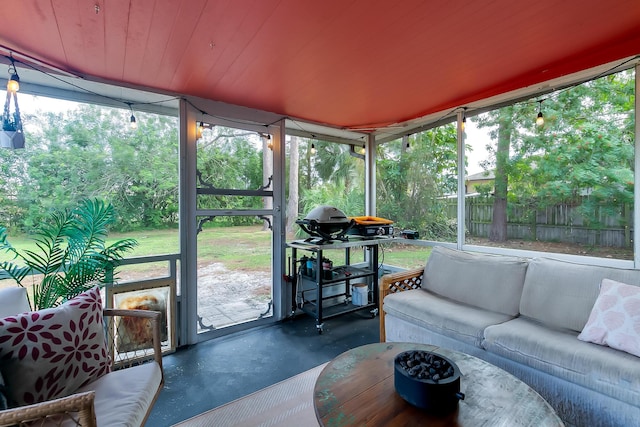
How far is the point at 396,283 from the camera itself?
2.91 m

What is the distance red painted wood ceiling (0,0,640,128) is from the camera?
4.89 feet

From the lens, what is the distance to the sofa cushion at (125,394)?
1275 mm

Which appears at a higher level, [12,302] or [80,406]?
[12,302]

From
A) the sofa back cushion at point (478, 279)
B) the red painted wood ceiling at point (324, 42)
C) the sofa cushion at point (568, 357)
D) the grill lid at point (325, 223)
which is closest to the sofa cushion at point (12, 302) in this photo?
the red painted wood ceiling at point (324, 42)

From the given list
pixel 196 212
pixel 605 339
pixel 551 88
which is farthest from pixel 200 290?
pixel 551 88

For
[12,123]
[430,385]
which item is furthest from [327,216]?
[12,123]

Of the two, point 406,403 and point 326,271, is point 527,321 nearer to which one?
point 406,403

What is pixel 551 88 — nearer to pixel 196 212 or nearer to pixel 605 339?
pixel 605 339

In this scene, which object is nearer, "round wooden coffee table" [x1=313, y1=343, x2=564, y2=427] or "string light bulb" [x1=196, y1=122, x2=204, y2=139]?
"round wooden coffee table" [x1=313, y1=343, x2=564, y2=427]

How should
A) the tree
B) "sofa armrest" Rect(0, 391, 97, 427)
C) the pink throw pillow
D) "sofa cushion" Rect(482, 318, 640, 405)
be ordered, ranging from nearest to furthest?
"sofa armrest" Rect(0, 391, 97, 427)
"sofa cushion" Rect(482, 318, 640, 405)
the pink throw pillow
the tree

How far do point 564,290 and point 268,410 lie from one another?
223cm

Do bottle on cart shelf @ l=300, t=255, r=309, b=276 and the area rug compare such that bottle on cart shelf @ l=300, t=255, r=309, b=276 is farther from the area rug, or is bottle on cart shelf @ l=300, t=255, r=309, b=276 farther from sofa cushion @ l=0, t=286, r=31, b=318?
sofa cushion @ l=0, t=286, r=31, b=318

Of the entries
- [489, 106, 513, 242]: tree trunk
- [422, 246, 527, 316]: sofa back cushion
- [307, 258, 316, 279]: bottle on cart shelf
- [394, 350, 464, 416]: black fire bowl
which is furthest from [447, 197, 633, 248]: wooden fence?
[394, 350, 464, 416]: black fire bowl

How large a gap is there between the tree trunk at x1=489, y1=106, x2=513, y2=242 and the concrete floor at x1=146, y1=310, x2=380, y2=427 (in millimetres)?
1629
